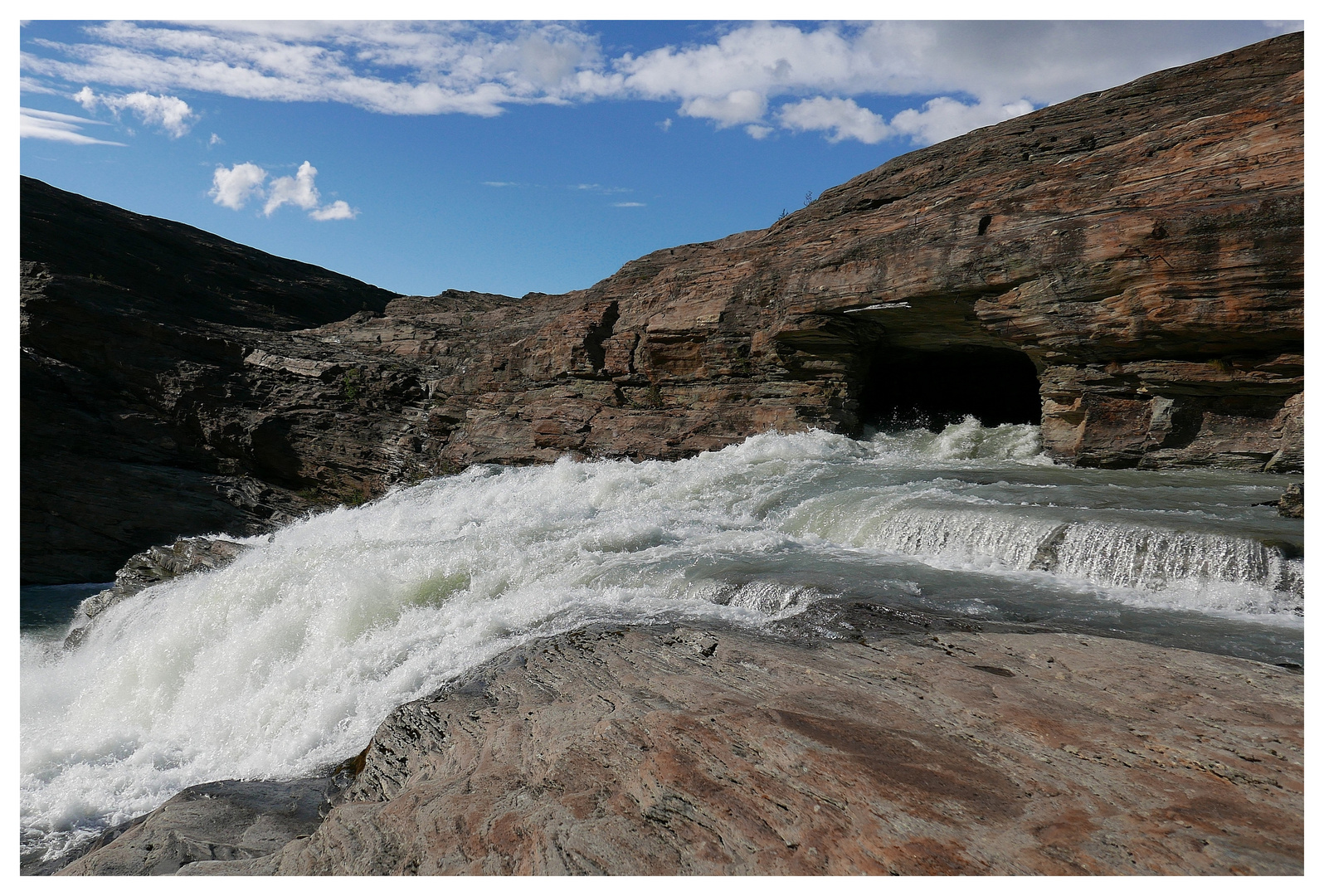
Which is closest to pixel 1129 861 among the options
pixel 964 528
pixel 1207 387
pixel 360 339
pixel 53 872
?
pixel 964 528

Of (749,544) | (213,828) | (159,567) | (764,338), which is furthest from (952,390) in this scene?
(213,828)

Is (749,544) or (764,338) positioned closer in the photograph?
(749,544)

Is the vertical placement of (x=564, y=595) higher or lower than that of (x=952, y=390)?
lower

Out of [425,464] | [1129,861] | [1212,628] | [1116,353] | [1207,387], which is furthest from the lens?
[425,464]

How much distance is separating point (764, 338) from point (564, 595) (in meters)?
10.5

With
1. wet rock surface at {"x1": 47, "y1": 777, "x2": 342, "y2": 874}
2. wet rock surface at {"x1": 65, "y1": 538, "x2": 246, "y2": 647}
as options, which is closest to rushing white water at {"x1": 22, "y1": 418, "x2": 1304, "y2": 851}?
wet rock surface at {"x1": 47, "y1": 777, "x2": 342, "y2": 874}

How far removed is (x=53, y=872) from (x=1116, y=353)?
13.1 meters

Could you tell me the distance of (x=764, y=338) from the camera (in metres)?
16.0

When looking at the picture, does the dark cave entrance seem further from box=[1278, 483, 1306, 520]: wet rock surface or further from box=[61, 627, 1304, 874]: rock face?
box=[61, 627, 1304, 874]: rock face

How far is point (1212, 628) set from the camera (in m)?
5.07

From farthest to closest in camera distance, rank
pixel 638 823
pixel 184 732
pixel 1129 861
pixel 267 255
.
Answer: pixel 267 255, pixel 184 732, pixel 638 823, pixel 1129 861

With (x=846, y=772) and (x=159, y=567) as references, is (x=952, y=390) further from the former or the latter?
(x=159, y=567)

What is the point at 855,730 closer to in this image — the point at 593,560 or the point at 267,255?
the point at 593,560

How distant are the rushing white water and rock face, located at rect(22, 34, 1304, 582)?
2210mm
